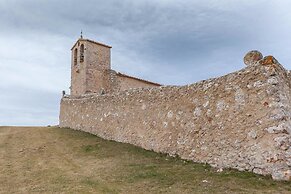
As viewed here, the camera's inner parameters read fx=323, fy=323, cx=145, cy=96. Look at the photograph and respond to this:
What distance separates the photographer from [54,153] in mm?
14789

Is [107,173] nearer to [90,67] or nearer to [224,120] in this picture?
[224,120]

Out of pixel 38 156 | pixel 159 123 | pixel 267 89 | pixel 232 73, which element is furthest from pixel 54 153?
pixel 267 89

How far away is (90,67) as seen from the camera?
27.9 meters

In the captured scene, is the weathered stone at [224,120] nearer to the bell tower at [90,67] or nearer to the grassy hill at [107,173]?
the grassy hill at [107,173]

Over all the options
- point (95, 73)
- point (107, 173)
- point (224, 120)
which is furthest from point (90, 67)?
point (224, 120)

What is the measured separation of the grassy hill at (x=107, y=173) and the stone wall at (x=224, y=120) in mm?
448

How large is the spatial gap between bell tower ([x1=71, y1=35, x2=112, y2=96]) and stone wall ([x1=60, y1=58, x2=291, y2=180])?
1281 centimetres

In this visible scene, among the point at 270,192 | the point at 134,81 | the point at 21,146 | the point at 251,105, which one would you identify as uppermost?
the point at 134,81

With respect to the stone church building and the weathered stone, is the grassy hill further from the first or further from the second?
the stone church building

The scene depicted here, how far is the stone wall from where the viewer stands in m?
8.93

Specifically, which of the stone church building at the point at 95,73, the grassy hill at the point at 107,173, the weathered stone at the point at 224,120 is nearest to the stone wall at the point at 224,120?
the weathered stone at the point at 224,120

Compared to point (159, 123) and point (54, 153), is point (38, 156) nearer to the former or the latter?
point (54, 153)

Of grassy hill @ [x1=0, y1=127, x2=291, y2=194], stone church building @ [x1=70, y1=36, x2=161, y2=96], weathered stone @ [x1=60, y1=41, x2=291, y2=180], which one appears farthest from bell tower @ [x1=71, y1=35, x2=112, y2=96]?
weathered stone @ [x1=60, y1=41, x2=291, y2=180]

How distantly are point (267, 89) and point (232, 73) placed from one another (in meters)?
1.47
